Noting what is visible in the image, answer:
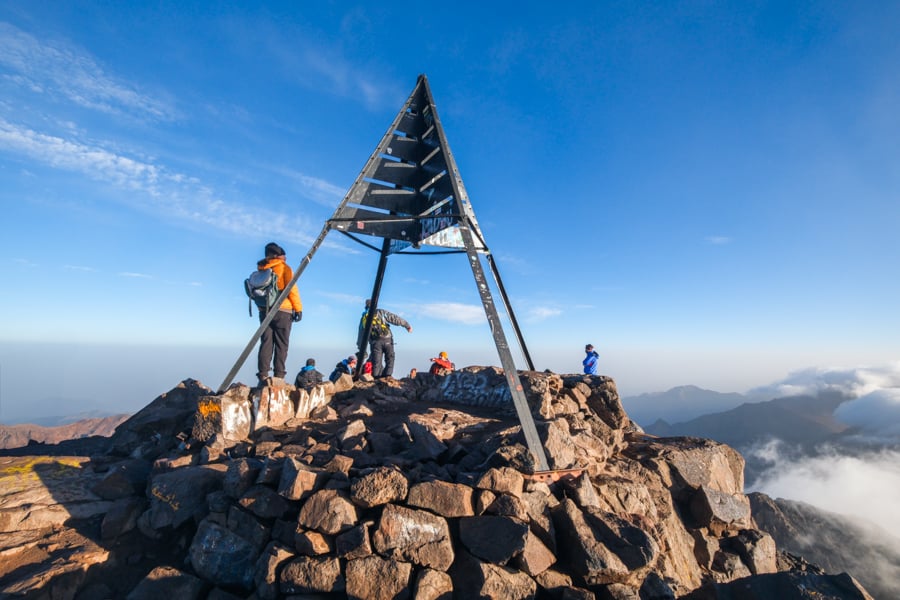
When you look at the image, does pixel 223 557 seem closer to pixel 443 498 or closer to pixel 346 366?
pixel 443 498

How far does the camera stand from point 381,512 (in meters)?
4.28

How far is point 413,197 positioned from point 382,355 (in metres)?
5.91

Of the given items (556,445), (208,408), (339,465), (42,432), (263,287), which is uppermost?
(263,287)

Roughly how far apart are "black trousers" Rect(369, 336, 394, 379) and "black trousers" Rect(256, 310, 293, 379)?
446 cm

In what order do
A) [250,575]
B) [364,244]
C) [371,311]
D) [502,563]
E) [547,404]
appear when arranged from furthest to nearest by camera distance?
[371,311]
[364,244]
[547,404]
[250,575]
[502,563]

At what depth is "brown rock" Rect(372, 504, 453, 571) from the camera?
403 cm

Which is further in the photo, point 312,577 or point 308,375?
point 308,375

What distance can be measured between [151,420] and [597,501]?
336 inches

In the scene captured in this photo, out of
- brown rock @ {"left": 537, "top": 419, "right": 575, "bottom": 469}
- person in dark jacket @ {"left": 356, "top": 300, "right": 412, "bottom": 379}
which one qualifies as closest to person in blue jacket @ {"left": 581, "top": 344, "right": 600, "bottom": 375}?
person in dark jacket @ {"left": 356, "top": 300, "right": 412, "bottom": 379}

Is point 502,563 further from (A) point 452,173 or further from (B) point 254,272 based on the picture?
(B) point 254,272

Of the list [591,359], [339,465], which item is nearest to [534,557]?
[339,465]

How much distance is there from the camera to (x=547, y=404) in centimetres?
700

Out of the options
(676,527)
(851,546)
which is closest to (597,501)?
(676,527)

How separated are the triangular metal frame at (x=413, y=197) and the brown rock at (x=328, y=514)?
11.9ft
